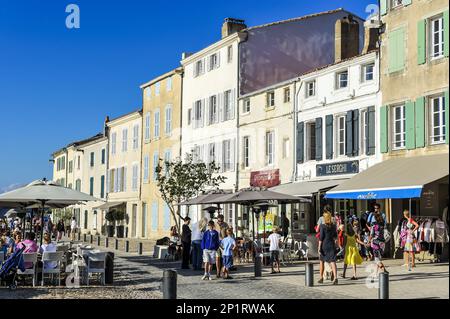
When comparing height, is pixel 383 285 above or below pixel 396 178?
below

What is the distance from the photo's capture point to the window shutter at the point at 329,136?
85.9ft

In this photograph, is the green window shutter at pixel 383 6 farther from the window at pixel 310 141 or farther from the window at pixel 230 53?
the window at pixel 230 53

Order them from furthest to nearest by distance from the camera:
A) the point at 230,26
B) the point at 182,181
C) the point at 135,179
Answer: the point at 135,179
the point at 230,26
the point at 182,181

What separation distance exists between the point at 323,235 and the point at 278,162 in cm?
1432

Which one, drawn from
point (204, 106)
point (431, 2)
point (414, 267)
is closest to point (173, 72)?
point (204, 106)

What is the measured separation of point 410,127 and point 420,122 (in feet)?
1.79

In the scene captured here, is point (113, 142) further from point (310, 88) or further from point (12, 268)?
point (12, 268)

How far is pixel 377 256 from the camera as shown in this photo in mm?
19594

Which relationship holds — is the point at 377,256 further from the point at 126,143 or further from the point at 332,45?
the point at 126,143

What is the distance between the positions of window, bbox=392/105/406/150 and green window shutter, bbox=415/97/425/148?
3.27ft

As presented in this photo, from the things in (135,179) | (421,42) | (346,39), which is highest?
(346,39)

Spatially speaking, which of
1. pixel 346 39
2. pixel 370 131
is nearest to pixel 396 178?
pixel 370 131

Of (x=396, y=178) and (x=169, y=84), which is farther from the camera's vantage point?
(x=169, y=84)

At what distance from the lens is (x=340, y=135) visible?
26.0 metres
